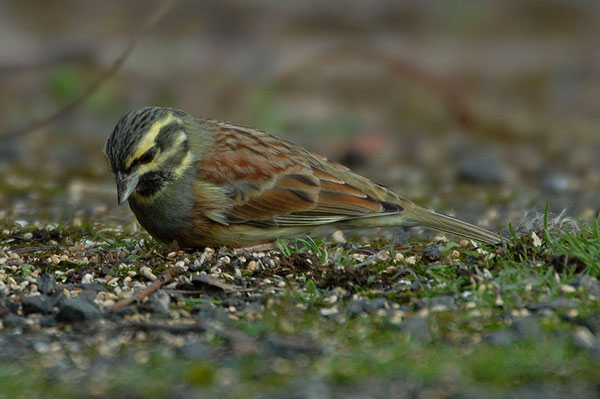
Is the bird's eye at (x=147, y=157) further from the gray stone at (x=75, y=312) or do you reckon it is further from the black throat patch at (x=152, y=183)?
the gray stone at (x=75, y=312)

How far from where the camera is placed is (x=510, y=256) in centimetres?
598

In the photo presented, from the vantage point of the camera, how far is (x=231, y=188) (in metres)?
6.97

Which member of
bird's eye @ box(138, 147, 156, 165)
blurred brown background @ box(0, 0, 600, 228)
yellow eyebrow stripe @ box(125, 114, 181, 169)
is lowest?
blurred brown background @ box(0, 0, 600, 228)

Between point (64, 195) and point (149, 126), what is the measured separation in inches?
130

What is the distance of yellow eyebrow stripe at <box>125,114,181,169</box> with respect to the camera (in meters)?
6.55

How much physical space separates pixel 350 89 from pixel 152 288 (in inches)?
375

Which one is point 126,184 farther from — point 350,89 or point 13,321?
point 350,89

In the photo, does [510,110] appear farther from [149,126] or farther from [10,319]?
[10,319]

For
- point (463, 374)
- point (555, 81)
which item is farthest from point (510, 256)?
point (555, 81)

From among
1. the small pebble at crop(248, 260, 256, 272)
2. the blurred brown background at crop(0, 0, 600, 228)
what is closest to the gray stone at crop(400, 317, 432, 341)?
the small pebble at crop(248, 260, 256, 272)

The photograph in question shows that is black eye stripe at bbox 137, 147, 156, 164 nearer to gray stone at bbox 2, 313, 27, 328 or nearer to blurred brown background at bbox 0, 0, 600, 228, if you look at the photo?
gray stone at bbox 2, 313, 27, 328

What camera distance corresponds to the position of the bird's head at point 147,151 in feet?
21.4

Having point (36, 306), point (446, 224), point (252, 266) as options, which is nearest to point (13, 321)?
point (36, 306)

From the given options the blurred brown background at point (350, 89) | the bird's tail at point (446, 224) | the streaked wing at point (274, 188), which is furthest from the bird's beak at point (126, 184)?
the blurred brown background at point (350, 89)
